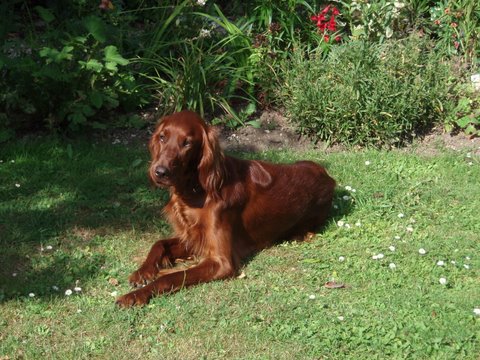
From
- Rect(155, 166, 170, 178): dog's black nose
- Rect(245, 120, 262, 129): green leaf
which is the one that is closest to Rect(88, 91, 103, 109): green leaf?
Rect(245, 120, 262, 129): green leaf

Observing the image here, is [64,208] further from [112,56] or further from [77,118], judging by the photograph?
[112,56]

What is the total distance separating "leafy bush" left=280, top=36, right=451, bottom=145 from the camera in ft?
21.2

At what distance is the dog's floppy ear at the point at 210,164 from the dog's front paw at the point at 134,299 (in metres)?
0.76

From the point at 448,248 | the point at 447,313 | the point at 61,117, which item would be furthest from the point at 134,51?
the point at 447,313

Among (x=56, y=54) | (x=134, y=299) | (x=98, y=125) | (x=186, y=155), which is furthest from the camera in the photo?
(x=98, y=125)

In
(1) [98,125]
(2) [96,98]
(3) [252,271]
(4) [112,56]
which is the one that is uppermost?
(4) [112,56]

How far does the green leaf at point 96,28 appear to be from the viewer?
6.35m

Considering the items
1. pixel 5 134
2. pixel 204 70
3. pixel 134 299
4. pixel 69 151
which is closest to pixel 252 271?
pixel 134 299

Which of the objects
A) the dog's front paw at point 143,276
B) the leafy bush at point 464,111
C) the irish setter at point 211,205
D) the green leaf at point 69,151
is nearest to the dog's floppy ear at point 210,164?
the irish setter at point 211,205

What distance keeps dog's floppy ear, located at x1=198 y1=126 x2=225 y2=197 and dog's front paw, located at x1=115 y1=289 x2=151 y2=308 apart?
76 centimetres

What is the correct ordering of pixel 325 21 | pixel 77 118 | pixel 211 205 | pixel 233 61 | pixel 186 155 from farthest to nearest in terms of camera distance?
pixel 325 21
pixel 233 61
pixel 77 118
pixel 211 205
pixel 186 155

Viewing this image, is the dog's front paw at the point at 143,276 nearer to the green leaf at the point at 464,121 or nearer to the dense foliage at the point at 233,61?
the dense foliage at the point at 233,61

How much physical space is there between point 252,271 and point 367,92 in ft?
8.34

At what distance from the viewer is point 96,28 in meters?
6.39
